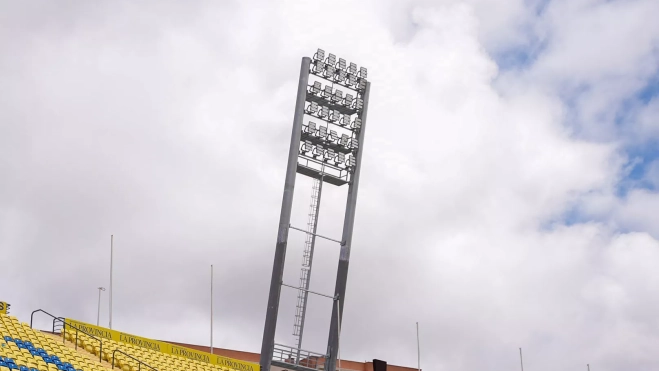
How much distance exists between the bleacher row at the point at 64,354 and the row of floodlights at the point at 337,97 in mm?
10659

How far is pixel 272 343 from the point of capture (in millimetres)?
36156

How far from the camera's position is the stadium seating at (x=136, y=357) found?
3155 cm

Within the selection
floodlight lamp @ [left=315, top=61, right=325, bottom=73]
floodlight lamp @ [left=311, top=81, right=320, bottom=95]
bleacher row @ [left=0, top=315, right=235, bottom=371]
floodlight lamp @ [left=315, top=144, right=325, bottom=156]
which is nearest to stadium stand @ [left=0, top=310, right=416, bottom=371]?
bleacher row @ [left=0, top=315, right=235, bottom=371]

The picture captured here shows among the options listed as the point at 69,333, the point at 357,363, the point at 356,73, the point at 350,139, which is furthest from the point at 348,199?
the point at 69,333

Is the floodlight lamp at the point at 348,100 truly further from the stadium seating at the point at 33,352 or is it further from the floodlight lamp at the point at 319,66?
the stadium seating at the point at 33,352

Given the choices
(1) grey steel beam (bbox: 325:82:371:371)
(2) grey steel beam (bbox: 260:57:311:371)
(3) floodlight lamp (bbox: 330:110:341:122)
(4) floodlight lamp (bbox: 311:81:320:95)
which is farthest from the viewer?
(3) floodlight lamp (bbox: 330:110:341:122)

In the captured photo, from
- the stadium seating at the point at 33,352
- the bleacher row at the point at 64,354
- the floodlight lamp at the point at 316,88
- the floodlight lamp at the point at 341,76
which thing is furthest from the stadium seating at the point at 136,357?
the floodlight lamp at the point at 341,76

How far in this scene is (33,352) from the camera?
2883 centimetres

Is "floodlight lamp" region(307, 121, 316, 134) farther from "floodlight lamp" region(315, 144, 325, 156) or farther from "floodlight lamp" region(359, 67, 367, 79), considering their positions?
"floodlight lamp" region(359, 67, 367, 79)

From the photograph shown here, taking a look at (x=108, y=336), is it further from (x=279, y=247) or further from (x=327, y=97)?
(x=327, y=97)

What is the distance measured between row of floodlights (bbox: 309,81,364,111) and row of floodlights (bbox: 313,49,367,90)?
469 mm

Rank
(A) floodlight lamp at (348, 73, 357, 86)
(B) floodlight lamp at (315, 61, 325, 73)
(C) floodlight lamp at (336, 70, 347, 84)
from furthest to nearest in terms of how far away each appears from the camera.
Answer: (A) floodlight lamp at (348, 73, 357, 86) → (C) floodlight lamp at (336, 70, 347, 84) → (B) floodlight lamp at (315, 61, 325, 73)

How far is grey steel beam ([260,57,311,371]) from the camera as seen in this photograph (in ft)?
118

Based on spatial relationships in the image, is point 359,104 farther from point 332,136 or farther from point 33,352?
point 33,352
